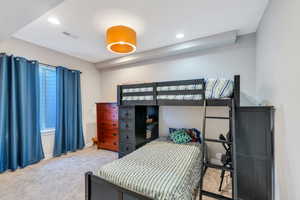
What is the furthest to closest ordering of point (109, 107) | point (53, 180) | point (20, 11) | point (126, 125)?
1. point (109, 107)
2. point (126, 125)
3. point (53, 180)
4. point (20, 11)

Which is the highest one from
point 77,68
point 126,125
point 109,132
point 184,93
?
point 77,68

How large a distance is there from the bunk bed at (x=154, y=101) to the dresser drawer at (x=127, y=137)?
0.51 meters

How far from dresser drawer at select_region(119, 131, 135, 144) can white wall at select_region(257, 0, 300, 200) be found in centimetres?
242

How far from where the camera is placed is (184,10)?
2.07m

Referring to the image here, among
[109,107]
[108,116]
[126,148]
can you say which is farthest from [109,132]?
[126,148]

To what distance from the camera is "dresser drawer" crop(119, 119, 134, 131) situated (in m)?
3.15

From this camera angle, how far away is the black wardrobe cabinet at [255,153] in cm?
167

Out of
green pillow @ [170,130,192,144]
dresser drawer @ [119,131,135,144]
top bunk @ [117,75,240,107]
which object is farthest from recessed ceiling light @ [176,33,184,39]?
dresser drawer @ [119,131,135,144]

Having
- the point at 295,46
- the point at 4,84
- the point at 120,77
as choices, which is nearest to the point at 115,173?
the point at 295,46

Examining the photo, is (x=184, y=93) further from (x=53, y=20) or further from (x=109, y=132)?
(x=109, y=132)

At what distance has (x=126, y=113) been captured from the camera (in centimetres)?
323

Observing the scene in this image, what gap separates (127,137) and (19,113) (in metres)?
2.30

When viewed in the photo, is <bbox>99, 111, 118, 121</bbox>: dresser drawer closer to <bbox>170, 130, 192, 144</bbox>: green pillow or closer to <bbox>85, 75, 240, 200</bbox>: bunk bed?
<bbox>85, 75, 240, 200</bbox>: bunk bed

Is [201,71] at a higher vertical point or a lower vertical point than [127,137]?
higher
